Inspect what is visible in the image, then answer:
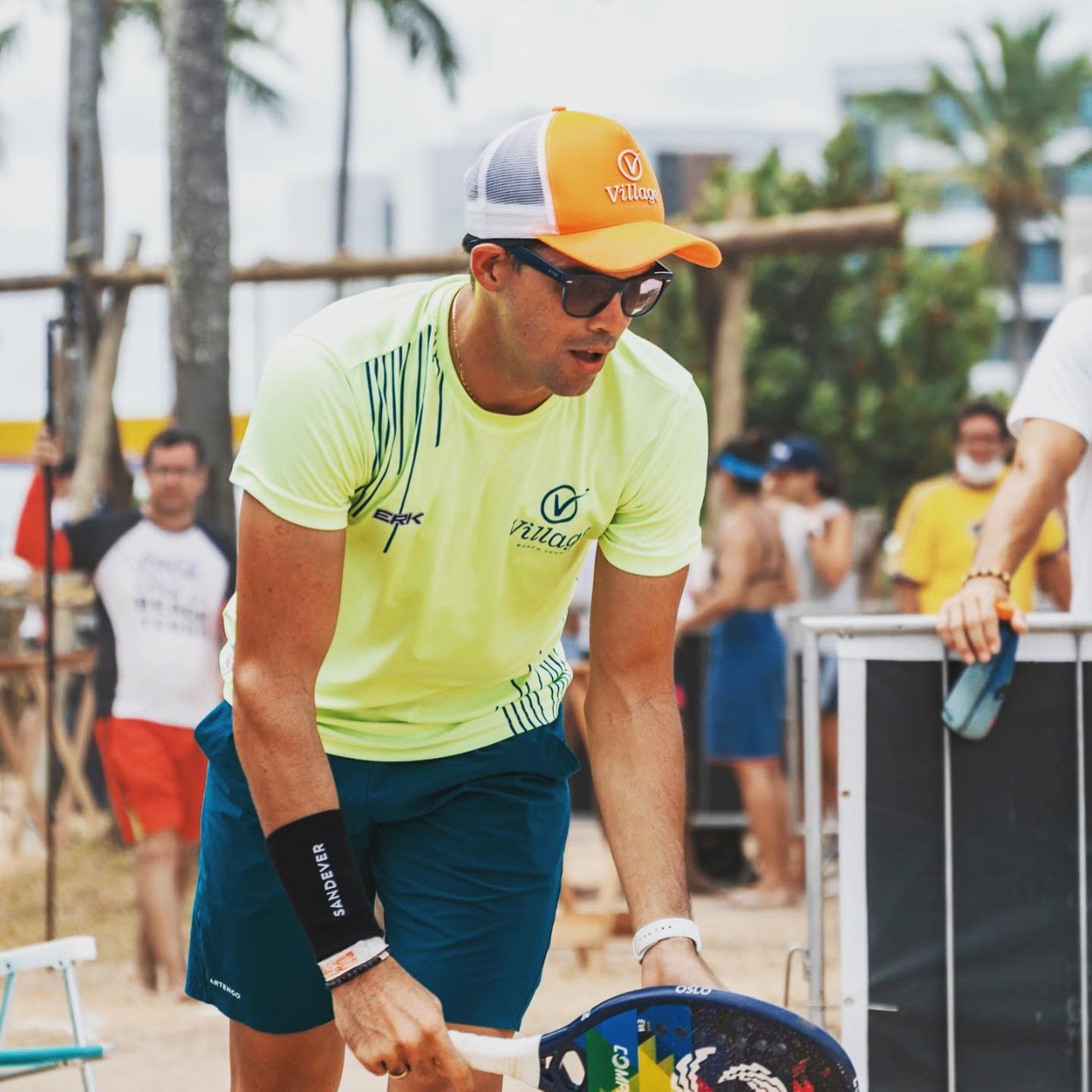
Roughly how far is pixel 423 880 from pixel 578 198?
119cm

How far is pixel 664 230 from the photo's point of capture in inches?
98.7

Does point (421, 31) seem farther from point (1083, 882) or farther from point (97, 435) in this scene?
point (1083, 882)

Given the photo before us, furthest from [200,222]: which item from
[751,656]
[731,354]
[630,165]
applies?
[630,165]

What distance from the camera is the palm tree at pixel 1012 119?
A: 167 feet

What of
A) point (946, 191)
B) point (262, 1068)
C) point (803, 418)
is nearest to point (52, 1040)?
point (262, 1068)

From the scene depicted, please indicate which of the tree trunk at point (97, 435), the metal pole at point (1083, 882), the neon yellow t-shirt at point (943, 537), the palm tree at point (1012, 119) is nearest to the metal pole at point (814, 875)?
the metal pole at point (1083, 882)

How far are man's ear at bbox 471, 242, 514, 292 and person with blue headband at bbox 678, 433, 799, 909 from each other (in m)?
5.62

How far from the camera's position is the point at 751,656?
8.36 metres

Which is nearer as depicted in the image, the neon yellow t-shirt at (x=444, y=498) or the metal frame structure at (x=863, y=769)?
the neon yellow t-shirt at (x=444, y=498)

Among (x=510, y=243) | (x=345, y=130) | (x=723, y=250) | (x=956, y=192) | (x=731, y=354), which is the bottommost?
(x=510, y=243)

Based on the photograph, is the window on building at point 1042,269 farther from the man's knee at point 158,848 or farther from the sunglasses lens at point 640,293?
the sunglasses lens at point 640,293

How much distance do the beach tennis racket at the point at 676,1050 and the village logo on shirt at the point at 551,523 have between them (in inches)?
30.3

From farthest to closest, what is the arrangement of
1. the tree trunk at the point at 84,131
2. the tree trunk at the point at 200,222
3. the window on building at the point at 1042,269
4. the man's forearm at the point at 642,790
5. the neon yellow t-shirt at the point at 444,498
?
the window on building at the point at 1042,269 < the tree trunk at the point at 84,131 < the tree trunk at the point at 200,222 < the man's forearm at the point at 642,790 < the neon yellow t-shirt at the point at 444,498

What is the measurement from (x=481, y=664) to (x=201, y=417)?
251 inches
